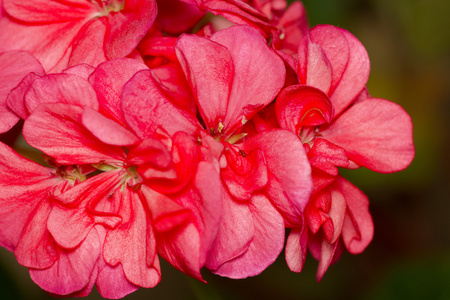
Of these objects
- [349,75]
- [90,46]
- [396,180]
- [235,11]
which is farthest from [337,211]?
[396,180]

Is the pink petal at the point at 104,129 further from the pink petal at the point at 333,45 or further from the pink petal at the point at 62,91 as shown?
the pink petal at the point at 333,45

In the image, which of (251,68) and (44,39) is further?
(44,39)

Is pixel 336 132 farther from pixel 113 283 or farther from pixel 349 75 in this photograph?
pixel 113 283

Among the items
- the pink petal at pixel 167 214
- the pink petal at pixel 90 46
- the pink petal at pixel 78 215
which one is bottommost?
the pink petal at pixel 78 215

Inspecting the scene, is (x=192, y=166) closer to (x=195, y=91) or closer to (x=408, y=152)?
(x=195, y=91)

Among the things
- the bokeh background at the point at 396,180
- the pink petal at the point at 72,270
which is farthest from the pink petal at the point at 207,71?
the bokeh background at the point at 396,180

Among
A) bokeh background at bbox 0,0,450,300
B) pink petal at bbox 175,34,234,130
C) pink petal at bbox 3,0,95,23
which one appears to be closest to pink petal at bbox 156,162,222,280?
pink petal at bbox 175,34,234,130
